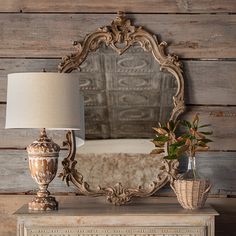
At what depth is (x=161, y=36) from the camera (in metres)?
3.16

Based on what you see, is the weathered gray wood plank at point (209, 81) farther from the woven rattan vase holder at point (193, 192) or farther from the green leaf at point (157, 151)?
the woven rattan vase holder at point (193, 192)

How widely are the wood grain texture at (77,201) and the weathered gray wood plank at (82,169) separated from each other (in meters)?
0.04

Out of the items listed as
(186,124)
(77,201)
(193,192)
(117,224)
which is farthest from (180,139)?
(77,201)

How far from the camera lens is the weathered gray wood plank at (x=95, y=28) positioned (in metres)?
3.16

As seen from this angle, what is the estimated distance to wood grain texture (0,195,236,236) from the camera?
3.12 meters

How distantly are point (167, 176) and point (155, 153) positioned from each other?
133 millimetres

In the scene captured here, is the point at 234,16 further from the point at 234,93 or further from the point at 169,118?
the point at 169,118

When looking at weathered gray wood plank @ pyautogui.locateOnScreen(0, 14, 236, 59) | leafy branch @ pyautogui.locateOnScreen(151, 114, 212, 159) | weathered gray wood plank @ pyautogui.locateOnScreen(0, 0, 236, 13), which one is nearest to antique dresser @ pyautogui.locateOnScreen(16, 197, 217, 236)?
leafy branch @ pyautogui.locateOnScreen(151, 114, 212, 159)

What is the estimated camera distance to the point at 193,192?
2793mm

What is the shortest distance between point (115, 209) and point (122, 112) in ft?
1.70

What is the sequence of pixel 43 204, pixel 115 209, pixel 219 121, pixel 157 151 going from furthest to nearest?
pixel 219 121
pixel 157 151
pixel 115 209
pixel 43 204

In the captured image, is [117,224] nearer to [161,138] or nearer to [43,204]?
[43,204]

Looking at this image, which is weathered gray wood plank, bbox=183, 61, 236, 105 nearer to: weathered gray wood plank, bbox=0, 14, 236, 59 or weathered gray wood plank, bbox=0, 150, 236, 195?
weathered gray wood plank, bbox=0, 14, 236, 59

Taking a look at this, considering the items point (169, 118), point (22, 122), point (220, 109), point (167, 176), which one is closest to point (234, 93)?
point (220, 109)
